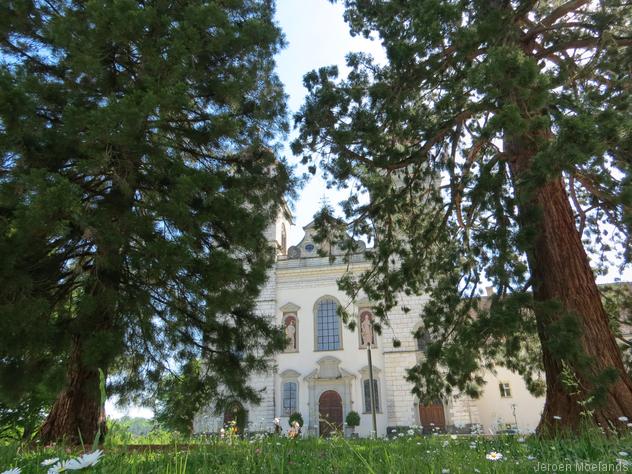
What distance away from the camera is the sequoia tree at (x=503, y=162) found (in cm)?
505

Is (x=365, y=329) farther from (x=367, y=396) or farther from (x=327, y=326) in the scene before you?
(x=367, y=396)

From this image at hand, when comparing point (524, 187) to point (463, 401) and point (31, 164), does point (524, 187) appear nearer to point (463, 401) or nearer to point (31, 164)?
point (31, 164)

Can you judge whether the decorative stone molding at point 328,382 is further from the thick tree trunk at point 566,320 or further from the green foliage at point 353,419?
the thick tree trunk at point 566,320

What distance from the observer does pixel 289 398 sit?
2445cm

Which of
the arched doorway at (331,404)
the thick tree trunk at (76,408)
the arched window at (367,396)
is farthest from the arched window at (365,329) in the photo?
the thick tree trunk at (76,408)

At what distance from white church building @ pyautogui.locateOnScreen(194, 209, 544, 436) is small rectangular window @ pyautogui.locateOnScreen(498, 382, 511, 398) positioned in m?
0.05

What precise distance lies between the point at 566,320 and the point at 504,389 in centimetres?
2236

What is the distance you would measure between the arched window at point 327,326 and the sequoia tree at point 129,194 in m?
18.3

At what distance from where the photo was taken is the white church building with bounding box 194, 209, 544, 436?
23.2 meters

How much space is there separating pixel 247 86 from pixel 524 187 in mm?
3848

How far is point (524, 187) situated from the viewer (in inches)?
203

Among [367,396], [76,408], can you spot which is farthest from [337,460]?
[367,396]

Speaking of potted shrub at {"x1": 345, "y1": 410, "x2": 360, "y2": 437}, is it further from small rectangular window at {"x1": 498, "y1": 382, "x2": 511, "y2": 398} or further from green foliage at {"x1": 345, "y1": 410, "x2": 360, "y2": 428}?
small rectangular window at {"x1": 498, "y1": 382, "x2": 511, "y2": 398}

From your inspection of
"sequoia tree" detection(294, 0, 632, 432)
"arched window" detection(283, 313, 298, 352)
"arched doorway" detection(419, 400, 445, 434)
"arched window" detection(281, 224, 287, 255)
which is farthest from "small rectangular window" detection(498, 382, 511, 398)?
"sequoia tree" detection(294, 0, 632, 432)
